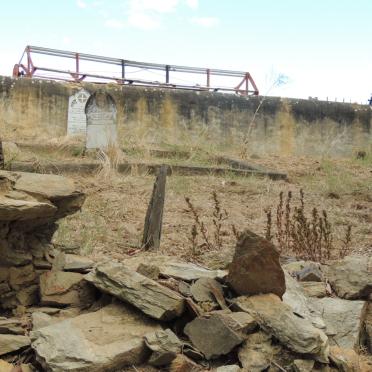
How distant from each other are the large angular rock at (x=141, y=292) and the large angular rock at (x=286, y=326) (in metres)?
0.36

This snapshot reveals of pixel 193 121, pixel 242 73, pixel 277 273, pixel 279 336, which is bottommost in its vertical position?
pixel 279 336

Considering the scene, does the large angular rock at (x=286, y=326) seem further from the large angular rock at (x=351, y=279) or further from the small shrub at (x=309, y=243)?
the small shrub at (x=309, y=243)

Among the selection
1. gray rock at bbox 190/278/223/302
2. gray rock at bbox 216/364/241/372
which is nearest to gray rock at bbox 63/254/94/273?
gray rock at bbox 190/278/223/302

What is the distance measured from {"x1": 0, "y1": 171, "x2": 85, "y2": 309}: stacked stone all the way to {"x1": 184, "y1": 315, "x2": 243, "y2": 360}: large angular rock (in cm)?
96

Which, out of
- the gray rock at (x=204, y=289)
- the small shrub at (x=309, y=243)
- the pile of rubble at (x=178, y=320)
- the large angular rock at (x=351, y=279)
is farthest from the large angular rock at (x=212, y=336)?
the small shrub at (x=309, y=243)

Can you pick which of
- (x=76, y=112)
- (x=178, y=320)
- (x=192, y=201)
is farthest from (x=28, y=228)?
(x=76, y=112)

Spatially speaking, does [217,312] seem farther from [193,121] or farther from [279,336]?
[193,121]

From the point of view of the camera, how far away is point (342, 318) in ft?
10.1

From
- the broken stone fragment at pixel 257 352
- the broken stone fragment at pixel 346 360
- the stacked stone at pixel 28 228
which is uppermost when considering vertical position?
the stacked stone at pixel 28 228

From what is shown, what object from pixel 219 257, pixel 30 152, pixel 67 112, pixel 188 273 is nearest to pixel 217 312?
pixel 188 273

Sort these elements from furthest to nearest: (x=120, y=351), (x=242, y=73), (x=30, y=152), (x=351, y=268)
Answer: (x=242, y=73) < (x=30, y=152) < (x=351, y=268) < (x=120, y=351)

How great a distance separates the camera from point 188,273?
10.5 feet

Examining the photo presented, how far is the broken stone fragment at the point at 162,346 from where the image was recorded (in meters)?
2.44

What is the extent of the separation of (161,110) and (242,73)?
585 cm
